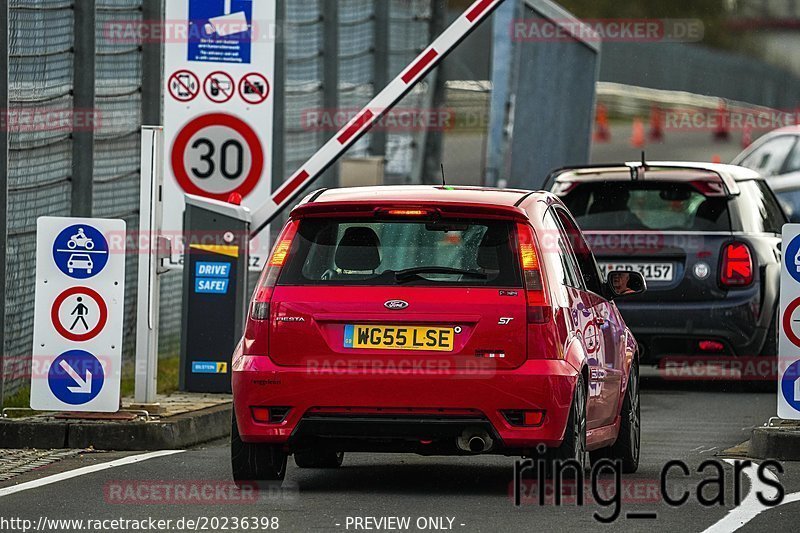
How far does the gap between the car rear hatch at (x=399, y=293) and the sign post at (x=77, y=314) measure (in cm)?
257

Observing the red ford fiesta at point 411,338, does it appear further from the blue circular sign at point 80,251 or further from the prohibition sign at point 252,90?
the prohibition sign at point 252,90

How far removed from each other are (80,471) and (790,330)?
3.94m

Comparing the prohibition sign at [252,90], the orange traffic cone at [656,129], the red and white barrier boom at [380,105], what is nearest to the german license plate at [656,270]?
the red and white barrier boom at [380,105]

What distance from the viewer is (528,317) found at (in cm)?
960

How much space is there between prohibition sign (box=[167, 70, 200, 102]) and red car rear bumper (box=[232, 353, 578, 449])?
5.82 m

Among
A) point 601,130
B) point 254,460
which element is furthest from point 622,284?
point 601,130

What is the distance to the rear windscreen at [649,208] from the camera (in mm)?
15500

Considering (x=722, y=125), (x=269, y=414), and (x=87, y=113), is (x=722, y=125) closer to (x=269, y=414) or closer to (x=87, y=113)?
(x=87, y=113)

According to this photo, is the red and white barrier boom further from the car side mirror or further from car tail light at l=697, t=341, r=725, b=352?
car tail light at l=697, t=341, r=725, b=352

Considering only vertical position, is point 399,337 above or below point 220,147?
below

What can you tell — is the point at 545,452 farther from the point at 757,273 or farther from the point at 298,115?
the point at 298,115

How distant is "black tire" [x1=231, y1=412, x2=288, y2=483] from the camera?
10.0 metres

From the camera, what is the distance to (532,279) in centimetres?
970

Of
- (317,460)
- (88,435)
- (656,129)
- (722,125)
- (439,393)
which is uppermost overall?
(439,393)
